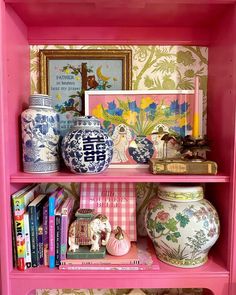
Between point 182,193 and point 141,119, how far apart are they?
0.31 metres

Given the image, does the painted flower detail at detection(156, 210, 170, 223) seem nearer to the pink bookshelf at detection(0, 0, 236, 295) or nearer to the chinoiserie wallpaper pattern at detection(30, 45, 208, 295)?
the pink bookshelf at detection(0, 0, 236, 295)

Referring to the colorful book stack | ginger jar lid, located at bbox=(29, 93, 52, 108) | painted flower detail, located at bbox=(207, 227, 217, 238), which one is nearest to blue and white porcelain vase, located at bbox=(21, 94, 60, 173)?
ginger jar lid, located at bbox=(29, 93, 52, 108)

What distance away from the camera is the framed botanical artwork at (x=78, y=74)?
1018 millimetres

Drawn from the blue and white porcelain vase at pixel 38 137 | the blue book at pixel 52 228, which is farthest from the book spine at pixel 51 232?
the blue and white porcelain vase at pixel 38 137

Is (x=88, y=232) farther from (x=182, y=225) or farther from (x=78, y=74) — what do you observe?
(x=78, y=74)

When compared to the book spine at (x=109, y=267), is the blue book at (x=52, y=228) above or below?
above

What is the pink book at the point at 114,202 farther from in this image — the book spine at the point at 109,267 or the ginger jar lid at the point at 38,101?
the ginger jar lid at the point at 38,101

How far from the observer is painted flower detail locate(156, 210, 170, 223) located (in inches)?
32.9

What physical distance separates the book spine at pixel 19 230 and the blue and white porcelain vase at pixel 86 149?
19 centimetres

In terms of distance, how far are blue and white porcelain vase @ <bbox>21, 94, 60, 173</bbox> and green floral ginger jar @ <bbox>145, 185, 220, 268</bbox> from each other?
1.21 ft

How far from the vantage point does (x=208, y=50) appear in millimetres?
1031

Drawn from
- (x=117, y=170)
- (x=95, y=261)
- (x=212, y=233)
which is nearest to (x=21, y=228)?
(x=95, y=261)

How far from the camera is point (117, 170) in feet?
3.12

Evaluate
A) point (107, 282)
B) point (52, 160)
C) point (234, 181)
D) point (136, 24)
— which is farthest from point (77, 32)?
point (107, 282)
